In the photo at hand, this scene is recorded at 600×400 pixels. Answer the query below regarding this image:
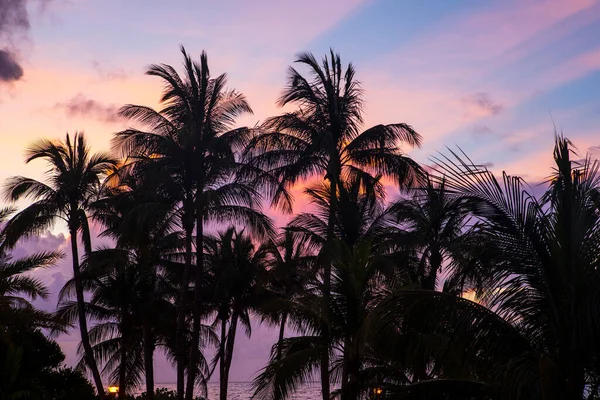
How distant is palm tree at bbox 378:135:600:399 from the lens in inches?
416

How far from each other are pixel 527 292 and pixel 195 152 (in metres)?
19.8

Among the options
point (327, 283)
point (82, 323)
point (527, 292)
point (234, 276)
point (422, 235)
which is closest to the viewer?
point (527, 292)

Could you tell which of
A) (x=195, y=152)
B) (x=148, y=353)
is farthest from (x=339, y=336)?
(x=148, y=353)

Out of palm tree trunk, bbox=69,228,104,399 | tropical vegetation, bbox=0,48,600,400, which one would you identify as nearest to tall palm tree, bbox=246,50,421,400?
tropical vegetation, bbox=0,48,600,400

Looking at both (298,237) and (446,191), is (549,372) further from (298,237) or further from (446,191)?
(298,237)

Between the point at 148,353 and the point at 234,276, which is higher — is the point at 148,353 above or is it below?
below

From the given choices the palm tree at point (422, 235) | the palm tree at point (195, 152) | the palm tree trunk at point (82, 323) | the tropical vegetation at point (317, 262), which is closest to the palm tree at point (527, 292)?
the tropical vegetation at point (317, 262)

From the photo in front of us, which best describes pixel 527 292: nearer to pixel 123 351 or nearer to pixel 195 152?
pixel 195 152

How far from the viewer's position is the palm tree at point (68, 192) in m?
31.9

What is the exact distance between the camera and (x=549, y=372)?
9.15 metres

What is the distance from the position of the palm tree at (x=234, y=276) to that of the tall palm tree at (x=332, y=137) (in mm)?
7949

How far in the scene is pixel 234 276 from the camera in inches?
1447

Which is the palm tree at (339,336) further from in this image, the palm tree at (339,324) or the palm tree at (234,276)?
the palm tree at (234,276)

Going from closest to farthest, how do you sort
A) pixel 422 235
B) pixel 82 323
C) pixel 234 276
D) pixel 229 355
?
pixel 422 235 < pixel 82 323 < pixel 234 276 < pixel 229 355
